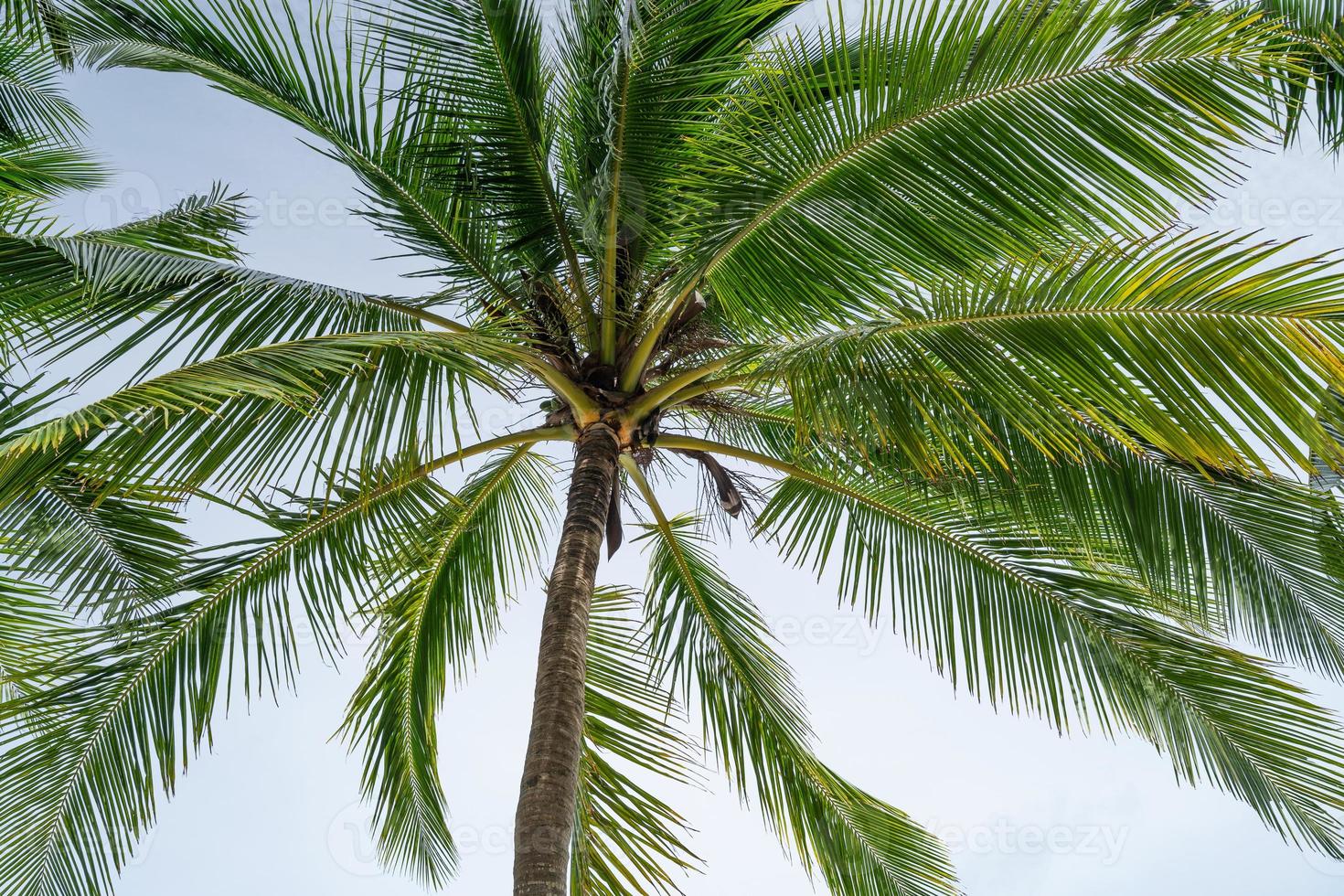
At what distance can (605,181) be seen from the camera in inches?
190

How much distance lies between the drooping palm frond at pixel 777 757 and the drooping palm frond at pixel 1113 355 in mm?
2018

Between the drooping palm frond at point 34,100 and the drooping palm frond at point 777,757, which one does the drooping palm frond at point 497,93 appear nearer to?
the drooping palm frond at point 777,757

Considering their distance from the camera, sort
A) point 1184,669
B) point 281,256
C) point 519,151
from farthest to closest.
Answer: point 281,256
point 519,151
point 1184,669

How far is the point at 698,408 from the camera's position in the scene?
19.4 ft

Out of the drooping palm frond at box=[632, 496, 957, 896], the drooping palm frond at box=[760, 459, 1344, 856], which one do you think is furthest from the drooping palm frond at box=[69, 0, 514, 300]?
the drooping palm frond at box=[760, 459, 1344, 856]

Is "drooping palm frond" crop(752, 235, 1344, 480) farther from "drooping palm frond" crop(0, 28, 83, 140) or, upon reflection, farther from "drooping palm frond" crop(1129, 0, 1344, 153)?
"drooping palm frond" crop(0, 28, 83, 140)

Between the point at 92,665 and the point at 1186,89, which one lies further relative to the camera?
the point at 92,665

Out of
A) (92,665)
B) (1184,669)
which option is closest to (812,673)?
(1184,669)

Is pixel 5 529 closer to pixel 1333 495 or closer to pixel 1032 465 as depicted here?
pixel 1032 465

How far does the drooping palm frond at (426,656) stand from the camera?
18.7 ft

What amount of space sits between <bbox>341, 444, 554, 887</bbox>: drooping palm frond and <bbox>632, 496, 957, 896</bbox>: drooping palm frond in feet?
3.18

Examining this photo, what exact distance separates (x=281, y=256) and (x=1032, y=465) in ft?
28.0

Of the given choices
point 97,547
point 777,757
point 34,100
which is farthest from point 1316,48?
point 34,100

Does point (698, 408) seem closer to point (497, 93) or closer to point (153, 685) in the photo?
point (497, 93)
